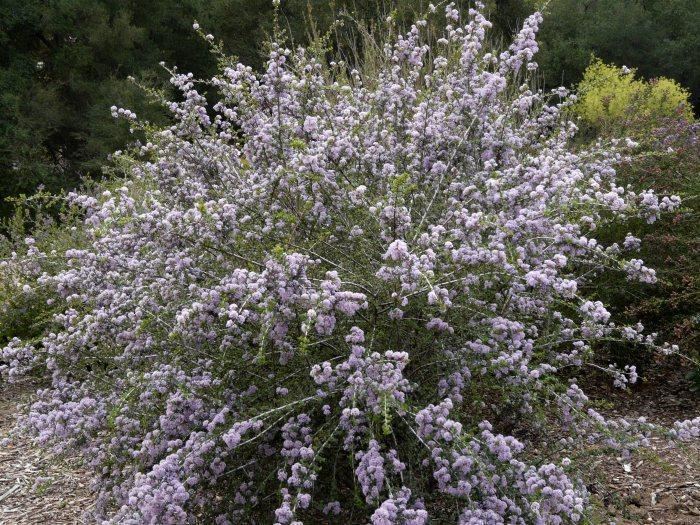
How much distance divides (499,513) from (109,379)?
1.84 metres

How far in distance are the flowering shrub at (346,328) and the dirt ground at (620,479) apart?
0.47 metres

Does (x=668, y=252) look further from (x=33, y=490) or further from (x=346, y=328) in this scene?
(x=33, y=490)

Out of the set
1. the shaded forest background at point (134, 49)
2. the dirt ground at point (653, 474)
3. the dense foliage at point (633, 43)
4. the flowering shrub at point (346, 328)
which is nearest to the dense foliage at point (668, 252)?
the dirt ground at point (653, 474)

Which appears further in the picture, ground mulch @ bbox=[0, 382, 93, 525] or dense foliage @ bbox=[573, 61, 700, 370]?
dense foliage @ bbox=[573, 61, 700, 370]

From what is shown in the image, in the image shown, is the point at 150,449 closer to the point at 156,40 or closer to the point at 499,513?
the point at 499,513

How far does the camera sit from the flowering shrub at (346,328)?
2.39m

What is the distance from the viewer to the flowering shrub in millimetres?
2387

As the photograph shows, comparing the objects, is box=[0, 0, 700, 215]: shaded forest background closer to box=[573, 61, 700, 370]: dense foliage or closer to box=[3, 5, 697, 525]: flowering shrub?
box=[573, 61, 700, 370]: dense foliage

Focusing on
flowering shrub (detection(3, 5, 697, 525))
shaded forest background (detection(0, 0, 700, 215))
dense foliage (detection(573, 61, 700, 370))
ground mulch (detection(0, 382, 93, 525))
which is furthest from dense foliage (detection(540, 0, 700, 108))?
A: ground mulch (detection(0, 382, 93, 525))

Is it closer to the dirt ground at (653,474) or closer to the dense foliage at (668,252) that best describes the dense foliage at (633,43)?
the dense foliage at (668,252)

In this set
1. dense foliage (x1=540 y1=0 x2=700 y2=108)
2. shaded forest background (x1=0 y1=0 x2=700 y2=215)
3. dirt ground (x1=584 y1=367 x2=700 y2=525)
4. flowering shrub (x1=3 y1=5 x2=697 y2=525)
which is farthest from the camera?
dense foliage (x1=540 y1=0 x2=700 y2=108)

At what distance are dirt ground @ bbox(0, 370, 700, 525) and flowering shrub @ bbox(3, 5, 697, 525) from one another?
0.47 meters

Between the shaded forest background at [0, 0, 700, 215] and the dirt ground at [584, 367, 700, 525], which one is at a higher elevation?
the shaded forest background at [0, 0, 700, 215]

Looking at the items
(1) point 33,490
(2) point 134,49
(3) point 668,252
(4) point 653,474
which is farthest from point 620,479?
(2) point 134,49
